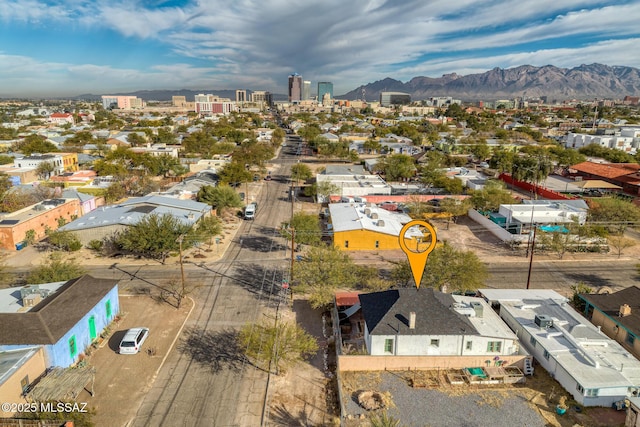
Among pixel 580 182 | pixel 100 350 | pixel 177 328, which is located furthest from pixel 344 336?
pixel 580 182

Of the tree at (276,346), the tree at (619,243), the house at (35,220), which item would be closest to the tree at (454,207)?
the tree at (619,243)

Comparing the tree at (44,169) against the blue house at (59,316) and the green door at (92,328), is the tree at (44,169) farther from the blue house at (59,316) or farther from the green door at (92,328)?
the green door at (92,328)

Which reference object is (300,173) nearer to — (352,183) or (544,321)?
(352,183)

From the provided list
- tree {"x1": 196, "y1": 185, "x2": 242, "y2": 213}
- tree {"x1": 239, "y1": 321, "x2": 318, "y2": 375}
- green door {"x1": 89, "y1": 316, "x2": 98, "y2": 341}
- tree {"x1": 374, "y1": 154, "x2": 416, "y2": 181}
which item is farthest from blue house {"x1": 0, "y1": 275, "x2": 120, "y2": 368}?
tree {"x1": 374, "y1": 154, "x2": 416, "y2": 181}

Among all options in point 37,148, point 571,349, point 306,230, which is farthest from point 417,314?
point 37,148

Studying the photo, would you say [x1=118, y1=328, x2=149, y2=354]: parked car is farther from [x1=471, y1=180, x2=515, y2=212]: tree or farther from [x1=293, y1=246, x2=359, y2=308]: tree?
[x1=471, y1=180, x2=515, y2=212]: tree
